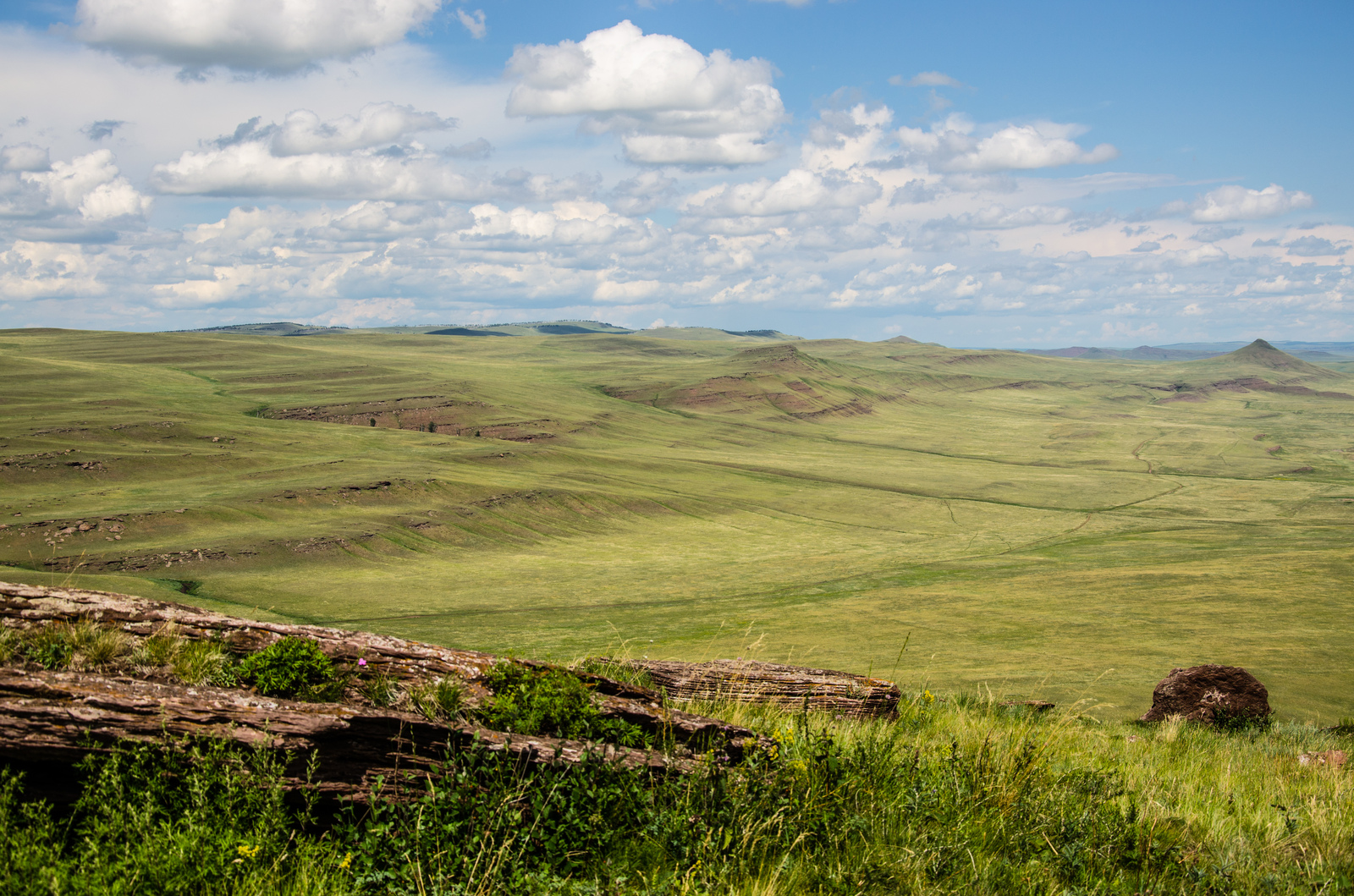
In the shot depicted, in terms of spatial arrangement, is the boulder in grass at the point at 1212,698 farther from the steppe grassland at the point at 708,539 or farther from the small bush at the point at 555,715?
the small bush at the point at 555,715

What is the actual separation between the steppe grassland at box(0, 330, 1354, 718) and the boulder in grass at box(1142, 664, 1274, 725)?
9.40 feet

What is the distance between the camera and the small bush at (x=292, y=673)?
19.4 feet

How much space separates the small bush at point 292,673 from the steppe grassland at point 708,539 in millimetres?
1346

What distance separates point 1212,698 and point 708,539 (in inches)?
2765

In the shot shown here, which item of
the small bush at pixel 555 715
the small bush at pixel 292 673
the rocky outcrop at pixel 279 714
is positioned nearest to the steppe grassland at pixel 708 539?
the rocky outcrop at pixel 279 714

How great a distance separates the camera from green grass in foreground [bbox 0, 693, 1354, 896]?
4414 millimetres

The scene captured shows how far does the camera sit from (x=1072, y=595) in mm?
55094

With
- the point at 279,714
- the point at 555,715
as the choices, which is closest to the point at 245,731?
the point at 279,714

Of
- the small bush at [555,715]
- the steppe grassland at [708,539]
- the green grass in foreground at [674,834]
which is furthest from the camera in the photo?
the steppe grassland at [708,539]

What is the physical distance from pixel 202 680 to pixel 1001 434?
19383cm

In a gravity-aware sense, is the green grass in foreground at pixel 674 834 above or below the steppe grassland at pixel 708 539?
above

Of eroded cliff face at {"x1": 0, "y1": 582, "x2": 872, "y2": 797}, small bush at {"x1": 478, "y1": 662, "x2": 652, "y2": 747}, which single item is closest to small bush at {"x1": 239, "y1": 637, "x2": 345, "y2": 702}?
eroded cliff face at {"x1": 0, "y1": 582, "x2": 872, "y2": 797}

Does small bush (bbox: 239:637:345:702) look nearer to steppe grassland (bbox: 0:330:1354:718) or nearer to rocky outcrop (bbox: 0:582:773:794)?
rocky outcrop (bbox: 0:582:773:794)

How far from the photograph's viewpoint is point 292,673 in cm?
595
